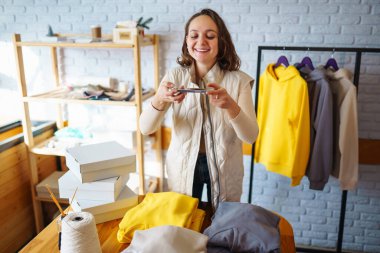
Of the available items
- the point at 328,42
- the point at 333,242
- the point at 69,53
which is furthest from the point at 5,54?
the point at 333,242

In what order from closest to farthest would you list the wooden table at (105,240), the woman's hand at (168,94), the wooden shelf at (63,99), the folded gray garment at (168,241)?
the folded gray garment at (168,241) → the wooden table at (105,240) → the woman's hand at (168,94) → the wooden shelf at (63,99)

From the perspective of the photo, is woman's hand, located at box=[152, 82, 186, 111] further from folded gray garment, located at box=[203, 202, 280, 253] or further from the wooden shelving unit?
the wooden shelving unit

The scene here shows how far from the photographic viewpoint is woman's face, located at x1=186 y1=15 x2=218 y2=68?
141cm

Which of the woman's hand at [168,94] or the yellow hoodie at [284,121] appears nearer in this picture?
the woman's hand at [168,94]

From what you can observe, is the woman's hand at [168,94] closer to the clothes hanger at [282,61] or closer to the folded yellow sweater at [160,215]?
the folded yellow sweater at [160,215]

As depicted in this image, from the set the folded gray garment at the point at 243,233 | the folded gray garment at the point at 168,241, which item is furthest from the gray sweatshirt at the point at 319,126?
the folded gray garment at the point at 168,241

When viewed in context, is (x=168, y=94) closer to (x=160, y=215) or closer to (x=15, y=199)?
(x=160, y=215)

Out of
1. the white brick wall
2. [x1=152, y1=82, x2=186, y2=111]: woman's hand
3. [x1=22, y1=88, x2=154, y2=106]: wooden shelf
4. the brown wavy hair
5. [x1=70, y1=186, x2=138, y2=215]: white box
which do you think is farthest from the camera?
the white brick wall

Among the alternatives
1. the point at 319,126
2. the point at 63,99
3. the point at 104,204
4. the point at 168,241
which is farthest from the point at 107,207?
the point at 319,126

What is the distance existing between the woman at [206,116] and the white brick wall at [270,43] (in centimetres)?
98

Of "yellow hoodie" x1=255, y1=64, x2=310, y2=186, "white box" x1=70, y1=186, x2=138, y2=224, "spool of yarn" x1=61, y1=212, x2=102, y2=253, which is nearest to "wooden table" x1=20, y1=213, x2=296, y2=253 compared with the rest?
"white box" x1=70, y1=186, x2=138, y2=224

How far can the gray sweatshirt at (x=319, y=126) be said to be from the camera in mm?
2076

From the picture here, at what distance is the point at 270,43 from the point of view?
239 centimetres

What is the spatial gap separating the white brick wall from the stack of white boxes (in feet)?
4.62
